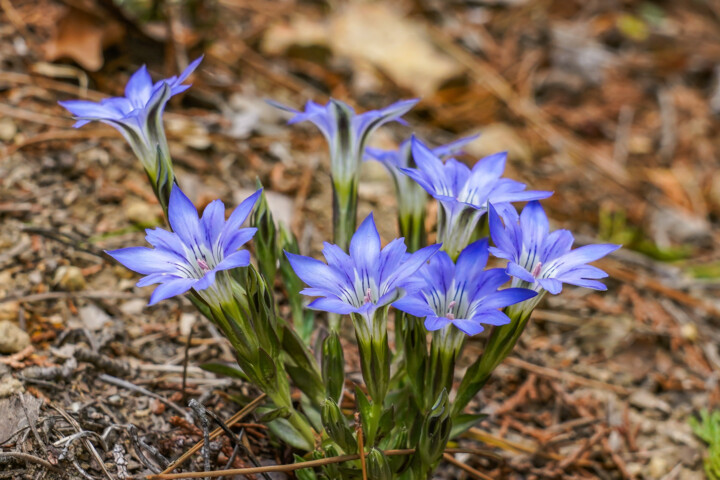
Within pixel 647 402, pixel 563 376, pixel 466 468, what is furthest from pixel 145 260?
pixel 647 402

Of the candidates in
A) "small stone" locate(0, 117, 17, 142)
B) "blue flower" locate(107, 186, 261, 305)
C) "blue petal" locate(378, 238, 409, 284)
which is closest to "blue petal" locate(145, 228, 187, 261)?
"blue flower" locate(107, 186, 261, 305)

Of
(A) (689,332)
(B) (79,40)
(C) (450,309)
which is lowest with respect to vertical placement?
(A) (689,332)

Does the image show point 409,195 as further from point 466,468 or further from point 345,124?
point 466,468

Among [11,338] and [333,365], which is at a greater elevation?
[333,365]

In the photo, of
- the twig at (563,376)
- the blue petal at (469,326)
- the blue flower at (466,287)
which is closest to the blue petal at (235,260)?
the blue flower at (466,287)

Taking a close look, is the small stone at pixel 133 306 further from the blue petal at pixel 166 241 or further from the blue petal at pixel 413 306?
the blue petal at pixel 413 306

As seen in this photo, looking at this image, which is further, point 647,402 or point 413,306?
point 647,402
